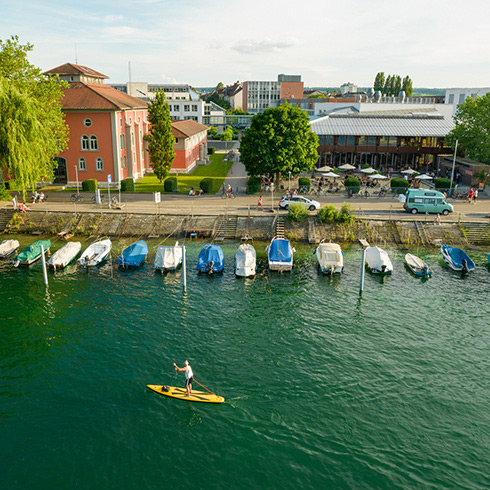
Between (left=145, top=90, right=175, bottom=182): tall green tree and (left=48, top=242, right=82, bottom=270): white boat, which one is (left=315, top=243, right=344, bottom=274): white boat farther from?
(left=145, top=90, right=175, bottom=182): tall green tree

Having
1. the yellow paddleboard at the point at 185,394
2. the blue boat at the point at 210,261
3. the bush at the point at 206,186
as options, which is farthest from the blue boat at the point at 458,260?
the bush at the point at 206,186

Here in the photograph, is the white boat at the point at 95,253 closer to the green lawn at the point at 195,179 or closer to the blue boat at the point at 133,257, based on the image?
the blue boat at the point at 133,257

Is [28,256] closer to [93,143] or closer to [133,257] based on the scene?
[133,257]

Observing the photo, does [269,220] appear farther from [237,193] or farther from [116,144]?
[116,144]

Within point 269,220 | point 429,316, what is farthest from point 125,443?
point 269,220

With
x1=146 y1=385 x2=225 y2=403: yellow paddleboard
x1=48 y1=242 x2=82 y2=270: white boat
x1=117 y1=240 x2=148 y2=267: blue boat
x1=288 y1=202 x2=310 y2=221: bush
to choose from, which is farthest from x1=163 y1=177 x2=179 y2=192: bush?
x1=146 y1=385 x2=225 y2=403: yellow paddleboard

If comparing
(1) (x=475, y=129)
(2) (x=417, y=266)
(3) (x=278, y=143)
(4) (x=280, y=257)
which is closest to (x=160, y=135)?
(3) (x=278, y=143)
